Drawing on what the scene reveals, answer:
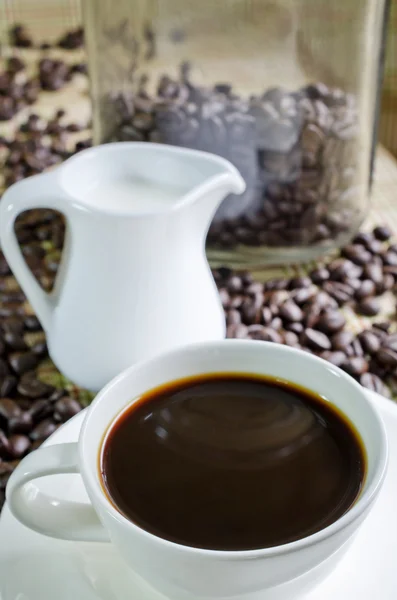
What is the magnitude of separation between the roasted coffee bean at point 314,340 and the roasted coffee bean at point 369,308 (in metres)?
0.08

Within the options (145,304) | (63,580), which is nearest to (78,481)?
(63,580)

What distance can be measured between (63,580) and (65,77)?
4.05ft

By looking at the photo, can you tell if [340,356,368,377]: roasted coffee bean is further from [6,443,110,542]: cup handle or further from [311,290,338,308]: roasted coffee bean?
[6,443,110,542]: cup handle

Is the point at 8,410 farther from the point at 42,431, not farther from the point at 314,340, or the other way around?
the point at 314,340

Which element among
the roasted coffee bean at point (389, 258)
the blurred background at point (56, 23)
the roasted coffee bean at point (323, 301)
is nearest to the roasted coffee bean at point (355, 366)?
the roasted coffee bean at point (323, 301)

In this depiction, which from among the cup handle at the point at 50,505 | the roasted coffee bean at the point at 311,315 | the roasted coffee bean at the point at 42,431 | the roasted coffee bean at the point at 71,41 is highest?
the cup handle at the point at 50,505

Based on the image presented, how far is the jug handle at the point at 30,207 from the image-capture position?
804 millimetres

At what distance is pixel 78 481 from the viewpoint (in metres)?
0.61

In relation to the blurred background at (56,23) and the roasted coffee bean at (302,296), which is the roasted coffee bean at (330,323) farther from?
the blurred background at (56,23)

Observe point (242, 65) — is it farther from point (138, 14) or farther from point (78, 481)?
point (78, 481)

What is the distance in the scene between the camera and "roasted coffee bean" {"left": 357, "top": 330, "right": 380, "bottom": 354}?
35.9 inches

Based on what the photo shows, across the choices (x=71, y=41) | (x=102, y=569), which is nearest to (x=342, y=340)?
(x=102, y=569)

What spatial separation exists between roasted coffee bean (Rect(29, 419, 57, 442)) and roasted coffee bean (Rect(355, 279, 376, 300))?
1.37 feet

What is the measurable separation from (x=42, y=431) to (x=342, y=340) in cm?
34
